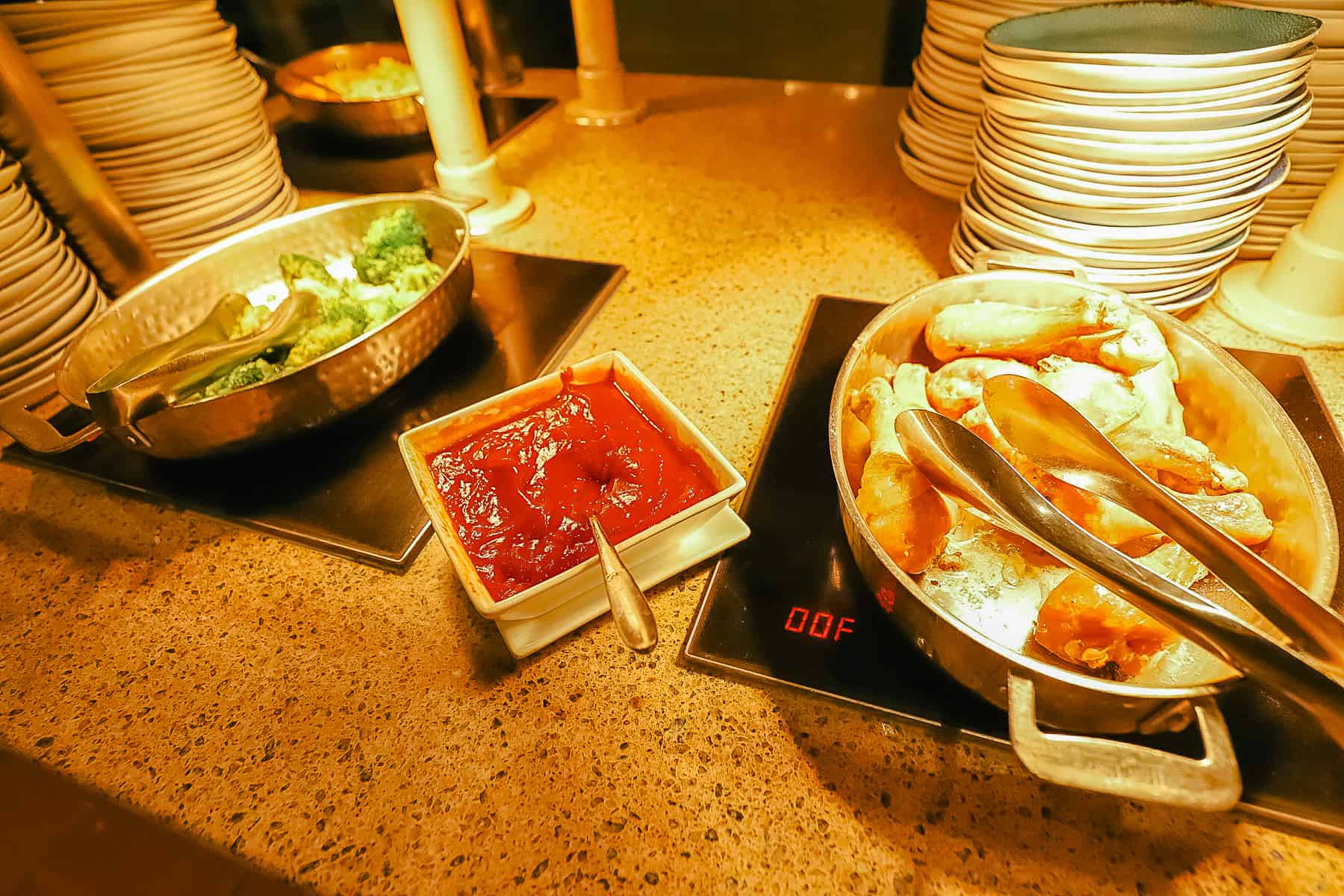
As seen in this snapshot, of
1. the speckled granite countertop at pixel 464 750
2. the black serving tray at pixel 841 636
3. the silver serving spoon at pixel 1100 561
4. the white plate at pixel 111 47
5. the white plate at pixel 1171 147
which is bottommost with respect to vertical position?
the speckled granite countertop at pixel 464 750

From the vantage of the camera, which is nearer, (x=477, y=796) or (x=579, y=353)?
(x=477, y=796)

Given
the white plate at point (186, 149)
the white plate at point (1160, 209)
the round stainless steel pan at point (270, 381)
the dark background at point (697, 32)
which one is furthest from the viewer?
the dark background at point (697, 32)

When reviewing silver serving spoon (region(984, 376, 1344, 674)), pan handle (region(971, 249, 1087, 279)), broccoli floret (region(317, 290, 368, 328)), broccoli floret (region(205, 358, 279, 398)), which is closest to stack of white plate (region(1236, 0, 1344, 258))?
pan handle (region(971, 249, 1087, 279))

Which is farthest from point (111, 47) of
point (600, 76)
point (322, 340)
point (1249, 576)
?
point (1249, 576)

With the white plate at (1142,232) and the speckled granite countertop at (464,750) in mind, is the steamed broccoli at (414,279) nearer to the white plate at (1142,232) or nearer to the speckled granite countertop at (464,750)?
the speckled granite countertop at (464,750)

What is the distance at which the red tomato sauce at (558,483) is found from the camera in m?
0.64

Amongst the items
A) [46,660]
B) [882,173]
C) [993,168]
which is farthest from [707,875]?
[882,173]

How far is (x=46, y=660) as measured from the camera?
2.27ft

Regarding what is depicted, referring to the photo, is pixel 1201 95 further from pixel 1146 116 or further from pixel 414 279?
pixel 414 279

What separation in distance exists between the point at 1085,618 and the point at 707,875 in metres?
0.36

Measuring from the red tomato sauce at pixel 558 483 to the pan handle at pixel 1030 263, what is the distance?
1.58 feet

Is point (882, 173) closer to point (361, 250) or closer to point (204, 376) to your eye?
point (361, 250)

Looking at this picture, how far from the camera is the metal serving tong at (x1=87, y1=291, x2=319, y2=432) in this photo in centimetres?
69

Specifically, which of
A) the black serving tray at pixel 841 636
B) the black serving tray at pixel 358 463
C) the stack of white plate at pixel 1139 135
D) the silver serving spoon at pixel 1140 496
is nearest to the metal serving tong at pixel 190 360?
the black serving tray at pixel 358 463
